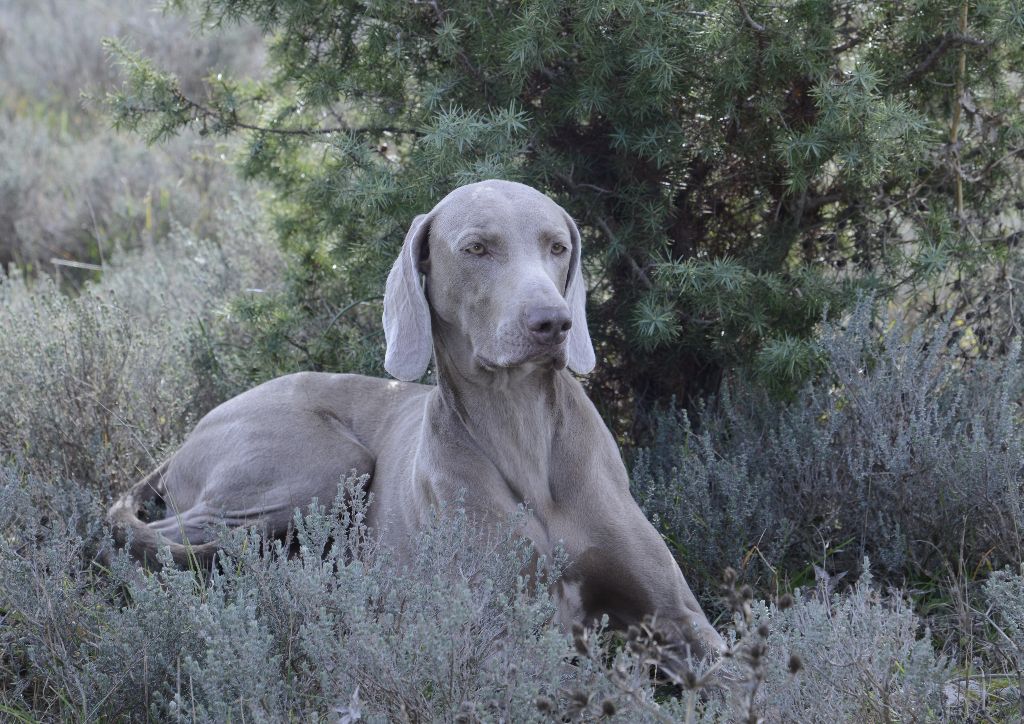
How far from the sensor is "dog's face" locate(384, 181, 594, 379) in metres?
2.85

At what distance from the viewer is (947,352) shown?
4.20 m

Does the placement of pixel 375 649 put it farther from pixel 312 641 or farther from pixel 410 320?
pixel 410 320

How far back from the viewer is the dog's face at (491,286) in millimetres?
2854

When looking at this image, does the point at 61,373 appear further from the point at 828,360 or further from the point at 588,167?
the point at 828,360

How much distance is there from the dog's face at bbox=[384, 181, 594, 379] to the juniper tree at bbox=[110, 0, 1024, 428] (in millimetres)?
586

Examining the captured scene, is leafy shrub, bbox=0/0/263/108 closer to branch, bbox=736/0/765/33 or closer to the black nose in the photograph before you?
branch, bbox=736/0/765/33

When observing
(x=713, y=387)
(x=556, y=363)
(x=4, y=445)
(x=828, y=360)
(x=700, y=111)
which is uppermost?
(x=700, y=111)

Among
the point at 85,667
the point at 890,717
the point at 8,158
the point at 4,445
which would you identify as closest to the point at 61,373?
the point at 4,445

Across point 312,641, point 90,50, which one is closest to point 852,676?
point 312,641

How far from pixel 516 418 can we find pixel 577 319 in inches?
12.9

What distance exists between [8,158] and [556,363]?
263 inches

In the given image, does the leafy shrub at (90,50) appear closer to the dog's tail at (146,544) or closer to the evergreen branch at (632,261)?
the evergreen branch at (632,261)

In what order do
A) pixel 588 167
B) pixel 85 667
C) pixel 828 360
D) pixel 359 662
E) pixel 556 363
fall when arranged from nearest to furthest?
pixel 359 662 → pixel 85 667 → pixel 556 363 → pixel 828 360 → pixel 588 167

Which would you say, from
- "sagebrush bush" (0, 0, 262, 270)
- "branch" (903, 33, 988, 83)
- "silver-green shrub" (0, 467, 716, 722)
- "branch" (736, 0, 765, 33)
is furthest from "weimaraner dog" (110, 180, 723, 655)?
"sagebrush bush" (0, 0, 262, 270)
